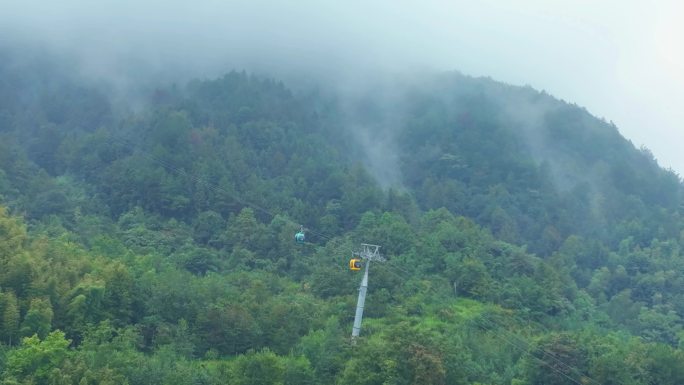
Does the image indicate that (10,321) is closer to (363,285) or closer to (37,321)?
(37,321)

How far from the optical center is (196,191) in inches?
2383

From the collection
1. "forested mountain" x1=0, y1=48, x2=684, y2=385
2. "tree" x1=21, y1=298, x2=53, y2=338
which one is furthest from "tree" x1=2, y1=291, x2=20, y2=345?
"tree" x1=21, y1=298, x2=53, y2=338

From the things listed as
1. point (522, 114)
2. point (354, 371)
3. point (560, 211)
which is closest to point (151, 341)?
point (354, 371)

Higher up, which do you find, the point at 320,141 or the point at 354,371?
the point at 320,141

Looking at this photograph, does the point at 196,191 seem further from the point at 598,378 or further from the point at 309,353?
the point at 598,378

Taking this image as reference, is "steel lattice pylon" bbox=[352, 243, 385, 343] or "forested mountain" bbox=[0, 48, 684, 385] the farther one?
"forested mountain" bbox=[0, 48, 684, 385]

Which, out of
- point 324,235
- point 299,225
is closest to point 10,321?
point 299,225

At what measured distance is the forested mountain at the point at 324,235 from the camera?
3597cm

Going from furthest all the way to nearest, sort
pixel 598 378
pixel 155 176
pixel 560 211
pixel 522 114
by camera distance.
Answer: pixel 522 114 < pixel 560 211 < pixel 155 176 < pixel 598 378

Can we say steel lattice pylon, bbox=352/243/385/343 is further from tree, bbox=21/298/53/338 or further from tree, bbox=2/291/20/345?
tree, bbox=2/291/20/345

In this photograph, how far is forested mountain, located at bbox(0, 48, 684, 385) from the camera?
35969 millimetres

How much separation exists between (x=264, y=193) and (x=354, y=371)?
3052cm

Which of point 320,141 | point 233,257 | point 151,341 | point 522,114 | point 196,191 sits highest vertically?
point 522,114

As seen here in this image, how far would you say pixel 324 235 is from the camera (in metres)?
59.4
